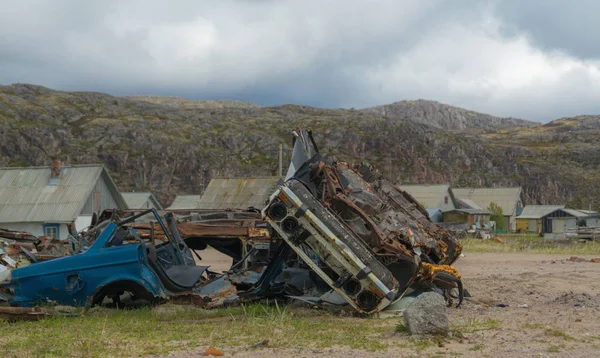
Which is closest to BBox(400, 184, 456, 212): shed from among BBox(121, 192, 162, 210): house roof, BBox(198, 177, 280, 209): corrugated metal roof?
BBox(121, 192, 162, 210): house roof

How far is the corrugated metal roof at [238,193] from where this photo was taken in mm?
38469

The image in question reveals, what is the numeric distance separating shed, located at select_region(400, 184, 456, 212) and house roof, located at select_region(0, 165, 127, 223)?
32755mm

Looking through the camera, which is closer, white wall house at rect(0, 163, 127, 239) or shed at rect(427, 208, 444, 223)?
white wall house at rect(0, 163, 127, 239)

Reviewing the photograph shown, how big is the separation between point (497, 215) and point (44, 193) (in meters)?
50.1

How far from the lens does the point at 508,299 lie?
11.5 meters

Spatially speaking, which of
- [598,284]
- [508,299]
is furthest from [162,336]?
[598,284]

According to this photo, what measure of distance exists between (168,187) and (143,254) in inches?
3312

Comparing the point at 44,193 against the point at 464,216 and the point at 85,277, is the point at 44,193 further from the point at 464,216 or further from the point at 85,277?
the point at 464,216

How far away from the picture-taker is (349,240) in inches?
366

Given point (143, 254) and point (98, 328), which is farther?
point (143, 254)

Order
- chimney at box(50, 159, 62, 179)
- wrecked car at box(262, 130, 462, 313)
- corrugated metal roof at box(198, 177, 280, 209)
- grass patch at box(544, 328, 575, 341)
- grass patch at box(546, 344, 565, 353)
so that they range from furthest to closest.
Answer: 1. corrugated metal roof at box(198, 177, 280, 209)
2. chimney at box(50, 159, 62, 179)
3. wrecked car at box(262, 130, 462, 313)
4. grass patch at box(544, 328, 575, 341)
5. grass patch at box(546, 344, 565, 353)

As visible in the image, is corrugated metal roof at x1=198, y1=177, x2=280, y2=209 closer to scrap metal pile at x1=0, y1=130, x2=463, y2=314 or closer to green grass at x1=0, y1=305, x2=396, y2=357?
scrap metal pile at x1=0, y1=130, x2=463, y2=314

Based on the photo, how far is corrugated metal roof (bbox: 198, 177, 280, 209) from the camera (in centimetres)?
3847

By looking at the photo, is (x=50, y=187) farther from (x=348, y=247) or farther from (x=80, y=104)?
(x=80, y=104)
